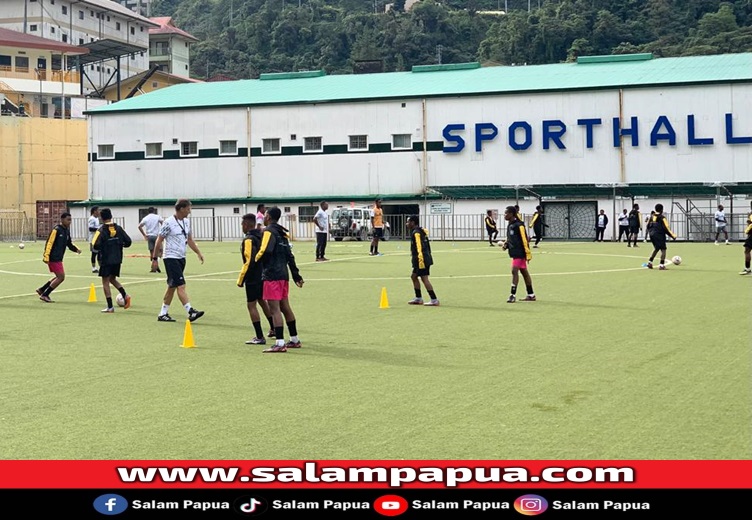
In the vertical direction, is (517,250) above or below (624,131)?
below

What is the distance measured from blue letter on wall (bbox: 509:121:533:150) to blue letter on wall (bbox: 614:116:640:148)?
15.1 ft

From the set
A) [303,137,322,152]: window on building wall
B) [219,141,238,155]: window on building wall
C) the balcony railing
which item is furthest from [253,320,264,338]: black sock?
the balcony railing

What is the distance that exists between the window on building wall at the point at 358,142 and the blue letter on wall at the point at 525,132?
8.72 meters

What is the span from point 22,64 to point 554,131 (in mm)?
55986

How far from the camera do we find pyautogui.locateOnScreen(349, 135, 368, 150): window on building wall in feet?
Result: 216

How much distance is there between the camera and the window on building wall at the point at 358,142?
216ft

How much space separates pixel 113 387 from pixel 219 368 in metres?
1.79

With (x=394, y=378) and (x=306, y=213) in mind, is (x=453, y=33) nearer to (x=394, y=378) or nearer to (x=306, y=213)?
(x=306, y=213)

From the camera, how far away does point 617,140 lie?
59.9m

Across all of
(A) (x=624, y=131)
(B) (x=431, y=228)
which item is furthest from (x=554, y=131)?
(B) (x=431, y=228)

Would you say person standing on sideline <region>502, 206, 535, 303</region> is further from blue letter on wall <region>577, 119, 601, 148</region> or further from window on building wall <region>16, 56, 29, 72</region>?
window on building wall <region>16, 56, 29, 72</region>

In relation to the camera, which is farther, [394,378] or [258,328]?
[258,328]
